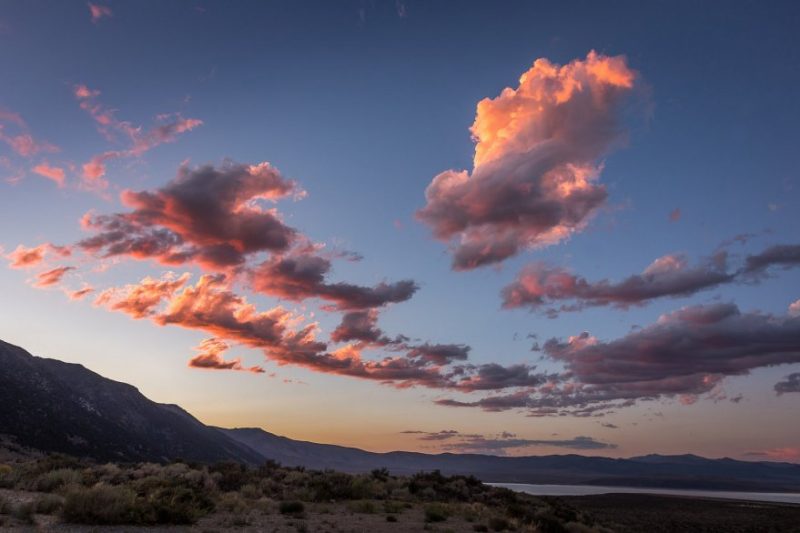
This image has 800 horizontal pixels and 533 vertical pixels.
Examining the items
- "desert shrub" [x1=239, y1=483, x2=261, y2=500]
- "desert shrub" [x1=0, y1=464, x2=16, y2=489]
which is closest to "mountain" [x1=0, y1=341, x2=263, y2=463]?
"desert shrub" [x1=0, y1=464, x2=16, y2=489]

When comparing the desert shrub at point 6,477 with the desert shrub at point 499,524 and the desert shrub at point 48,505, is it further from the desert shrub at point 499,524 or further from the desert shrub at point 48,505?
the desert shrub at point 499,524

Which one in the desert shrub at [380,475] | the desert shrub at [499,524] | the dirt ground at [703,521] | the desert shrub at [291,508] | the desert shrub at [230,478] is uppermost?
the desert shrub at [291,508]

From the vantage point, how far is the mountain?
107m

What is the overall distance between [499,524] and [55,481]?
20386mm

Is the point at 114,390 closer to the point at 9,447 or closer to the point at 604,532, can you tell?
the point at 9,447

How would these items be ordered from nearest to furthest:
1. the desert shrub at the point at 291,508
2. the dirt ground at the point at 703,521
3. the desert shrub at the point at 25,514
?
1. the desert shrub at the point at 25,514
2. the desert shrub at the point at 291,508
3. the dirt ground at the point at 703,521

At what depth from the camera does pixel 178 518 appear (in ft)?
57.7

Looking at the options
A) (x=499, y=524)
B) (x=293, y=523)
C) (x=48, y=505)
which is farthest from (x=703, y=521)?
(x=48, y=505)

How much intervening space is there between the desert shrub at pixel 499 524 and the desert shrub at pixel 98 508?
46.7 ft

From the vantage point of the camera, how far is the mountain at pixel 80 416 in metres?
107

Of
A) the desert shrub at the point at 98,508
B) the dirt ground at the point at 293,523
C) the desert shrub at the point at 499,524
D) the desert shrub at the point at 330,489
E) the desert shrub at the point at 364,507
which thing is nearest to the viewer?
the dirt ground at the point at 293,523

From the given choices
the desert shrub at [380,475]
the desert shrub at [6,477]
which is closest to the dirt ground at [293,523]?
the desert shrub at [6,477]

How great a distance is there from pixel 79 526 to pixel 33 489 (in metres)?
12.6

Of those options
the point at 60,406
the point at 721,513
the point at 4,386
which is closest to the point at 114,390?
the point at 60,406
